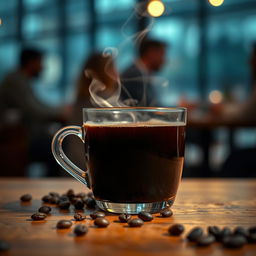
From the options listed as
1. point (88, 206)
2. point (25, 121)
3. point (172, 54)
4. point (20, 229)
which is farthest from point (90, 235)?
point (172, 54)

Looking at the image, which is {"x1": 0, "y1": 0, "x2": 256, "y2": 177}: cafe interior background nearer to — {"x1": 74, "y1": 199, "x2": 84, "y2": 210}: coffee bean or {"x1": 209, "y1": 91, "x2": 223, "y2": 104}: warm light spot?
{"x1": 209, "y1": 91, "x2": 223, "y2": 104}: warm light spot

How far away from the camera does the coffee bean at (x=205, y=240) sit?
0.64m

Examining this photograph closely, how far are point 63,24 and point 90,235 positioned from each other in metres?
7.65

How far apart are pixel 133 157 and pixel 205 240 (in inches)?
11.4

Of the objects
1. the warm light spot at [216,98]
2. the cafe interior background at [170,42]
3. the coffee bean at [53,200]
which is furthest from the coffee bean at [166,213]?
the cafe interior background at [170,42]

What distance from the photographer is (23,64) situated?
4938mm

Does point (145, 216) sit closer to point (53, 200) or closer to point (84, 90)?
point (53, 200)

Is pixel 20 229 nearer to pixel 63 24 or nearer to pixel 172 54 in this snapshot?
pixel 172 54

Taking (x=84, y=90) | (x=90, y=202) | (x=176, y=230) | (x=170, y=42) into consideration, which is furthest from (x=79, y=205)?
(x=170, y=42)

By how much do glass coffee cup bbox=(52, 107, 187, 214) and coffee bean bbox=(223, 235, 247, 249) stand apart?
27 centimetres

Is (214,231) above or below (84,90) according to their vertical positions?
below

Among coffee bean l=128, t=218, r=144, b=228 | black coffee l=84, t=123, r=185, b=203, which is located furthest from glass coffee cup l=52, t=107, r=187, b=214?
coffee bean l=128, t=218, r=144, b=228

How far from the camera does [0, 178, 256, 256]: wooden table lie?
627mm

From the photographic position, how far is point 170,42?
7.03 m
